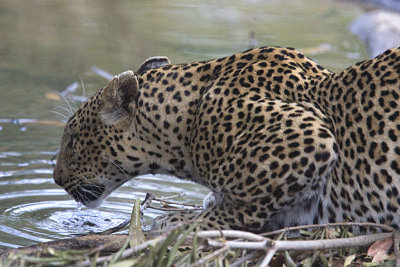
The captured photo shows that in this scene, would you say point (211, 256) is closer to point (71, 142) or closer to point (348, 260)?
point (348, 260)

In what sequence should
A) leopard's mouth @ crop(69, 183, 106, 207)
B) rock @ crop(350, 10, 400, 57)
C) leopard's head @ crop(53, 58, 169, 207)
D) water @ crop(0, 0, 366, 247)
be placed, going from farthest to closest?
rock @ crop(350, 10, 400, 57) < water @ crop(0, 0, 366, 247) < leopard's mouth @ crop(69, 183, 106, 207) < leopard's head @ crop(53, 58, 169, 207)

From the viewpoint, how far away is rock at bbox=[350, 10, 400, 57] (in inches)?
466

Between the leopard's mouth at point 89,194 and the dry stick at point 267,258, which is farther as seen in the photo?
the leopard's mouth at point 89,194

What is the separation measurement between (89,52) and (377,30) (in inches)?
185

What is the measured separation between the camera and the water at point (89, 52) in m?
6.89

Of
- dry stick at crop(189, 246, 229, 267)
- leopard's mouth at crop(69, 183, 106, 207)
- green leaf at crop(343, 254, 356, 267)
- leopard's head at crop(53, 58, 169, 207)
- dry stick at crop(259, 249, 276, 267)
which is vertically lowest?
green leaf at crop(343, 254, 356, 267)

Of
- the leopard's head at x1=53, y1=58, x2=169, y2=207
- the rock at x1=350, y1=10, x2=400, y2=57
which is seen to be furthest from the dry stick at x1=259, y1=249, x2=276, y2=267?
the rock at x1=350, y1=10, x2=400, y2=57

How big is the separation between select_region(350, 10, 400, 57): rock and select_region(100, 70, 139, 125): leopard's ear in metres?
6.13

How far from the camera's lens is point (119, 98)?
591 cm

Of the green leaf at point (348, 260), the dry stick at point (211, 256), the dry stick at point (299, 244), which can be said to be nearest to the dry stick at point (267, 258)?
the dry stick at point (299, 244)

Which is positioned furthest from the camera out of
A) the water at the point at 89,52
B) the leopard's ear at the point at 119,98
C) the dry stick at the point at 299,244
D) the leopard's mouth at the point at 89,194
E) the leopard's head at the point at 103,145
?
the water at the point at 89,52

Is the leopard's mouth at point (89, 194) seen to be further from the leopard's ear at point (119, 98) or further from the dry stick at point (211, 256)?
the dry stick at point (211, 256)

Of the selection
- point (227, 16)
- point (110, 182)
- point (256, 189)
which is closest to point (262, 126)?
point (256, 189)

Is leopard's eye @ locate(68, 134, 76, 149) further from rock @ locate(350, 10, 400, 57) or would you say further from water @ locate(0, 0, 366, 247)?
rock @ locate(350, 10, 400, 57)
